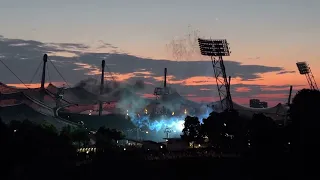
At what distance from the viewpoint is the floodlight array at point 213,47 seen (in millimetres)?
97000

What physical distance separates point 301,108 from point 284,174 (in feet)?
42.2

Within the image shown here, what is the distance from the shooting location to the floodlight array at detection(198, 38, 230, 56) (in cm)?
9700

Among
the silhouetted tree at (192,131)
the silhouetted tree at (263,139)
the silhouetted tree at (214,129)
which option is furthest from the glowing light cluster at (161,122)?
the silhouetted tree at (263,139)

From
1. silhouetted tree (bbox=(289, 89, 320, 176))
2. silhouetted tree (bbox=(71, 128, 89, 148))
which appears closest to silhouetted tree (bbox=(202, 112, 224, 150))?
silhouetted tree (bbox=(289, 89, 320, 176))

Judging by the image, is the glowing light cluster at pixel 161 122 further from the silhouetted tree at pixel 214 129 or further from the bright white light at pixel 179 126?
the silhouetted tree at pixel 214 129

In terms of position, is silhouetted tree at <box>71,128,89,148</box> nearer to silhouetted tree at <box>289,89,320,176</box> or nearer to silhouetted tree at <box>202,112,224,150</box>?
silhouetted tree at <box>202,112,224,150</box>

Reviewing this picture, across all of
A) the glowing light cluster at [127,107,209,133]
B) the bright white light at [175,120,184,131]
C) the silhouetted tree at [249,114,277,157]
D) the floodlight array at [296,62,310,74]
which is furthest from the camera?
the glowing light cluster at [127,107,209,133]

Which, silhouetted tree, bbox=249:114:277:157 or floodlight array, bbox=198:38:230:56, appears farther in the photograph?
floodlight array, bbox=198:38:230:56

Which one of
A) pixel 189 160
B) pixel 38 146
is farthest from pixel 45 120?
pixel 38 146

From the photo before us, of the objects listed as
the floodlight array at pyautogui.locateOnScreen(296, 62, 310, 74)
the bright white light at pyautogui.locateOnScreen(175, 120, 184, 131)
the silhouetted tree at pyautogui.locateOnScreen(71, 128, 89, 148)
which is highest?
the floodlight array at pyautogui.locateOnScreen(296, 62, 310, 74)

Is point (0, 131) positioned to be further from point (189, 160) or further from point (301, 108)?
point (301, 108)

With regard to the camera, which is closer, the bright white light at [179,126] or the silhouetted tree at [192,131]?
the silhouetted tree at [192,131]

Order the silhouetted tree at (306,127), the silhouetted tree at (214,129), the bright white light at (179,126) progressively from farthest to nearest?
the bright white light at (179,126) < the silhouetted tree at (214,129) < the silhouetted tree at (306,127)

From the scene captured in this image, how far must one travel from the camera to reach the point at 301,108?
69500 millimetres
